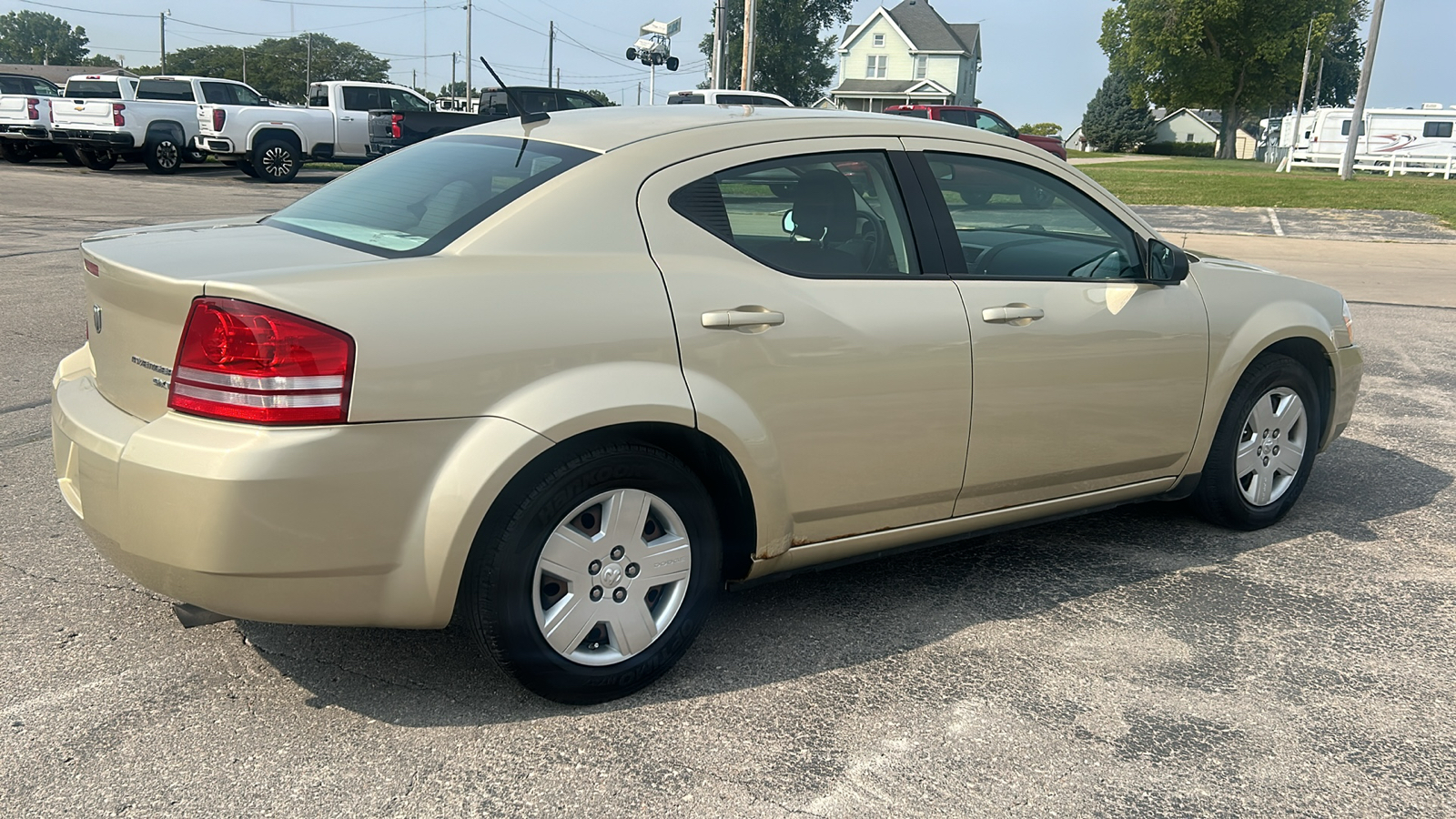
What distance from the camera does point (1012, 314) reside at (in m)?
3.85

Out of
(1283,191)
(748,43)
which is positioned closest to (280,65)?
(748,43)

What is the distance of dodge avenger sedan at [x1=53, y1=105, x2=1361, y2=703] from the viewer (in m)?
2.79

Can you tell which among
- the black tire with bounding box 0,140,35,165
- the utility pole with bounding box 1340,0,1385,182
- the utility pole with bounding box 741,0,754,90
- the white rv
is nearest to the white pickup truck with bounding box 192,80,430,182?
the black tire with bounding box 0,140,35,165

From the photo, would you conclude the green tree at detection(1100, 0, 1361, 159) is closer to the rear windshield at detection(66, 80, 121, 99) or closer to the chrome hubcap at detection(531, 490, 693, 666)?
the rear windshield at detection(66, 80, 121, 99)

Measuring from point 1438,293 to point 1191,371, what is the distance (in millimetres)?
9967

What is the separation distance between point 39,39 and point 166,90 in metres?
146

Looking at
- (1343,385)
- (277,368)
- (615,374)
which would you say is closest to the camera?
(277,368)

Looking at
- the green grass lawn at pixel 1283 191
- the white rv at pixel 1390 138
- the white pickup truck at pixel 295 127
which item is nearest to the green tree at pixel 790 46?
the white rv at pixel 1390 138

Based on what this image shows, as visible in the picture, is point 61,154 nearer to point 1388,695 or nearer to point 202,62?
point 1388,695

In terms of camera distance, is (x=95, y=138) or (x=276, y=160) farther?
(x=276, y=160)

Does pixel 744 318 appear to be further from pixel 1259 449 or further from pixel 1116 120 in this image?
pixel 1116 120

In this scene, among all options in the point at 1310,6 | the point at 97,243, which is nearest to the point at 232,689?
the point at 97,243

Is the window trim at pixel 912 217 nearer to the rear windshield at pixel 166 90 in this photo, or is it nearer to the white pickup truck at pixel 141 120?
the white pickup truck at pixel 141 120

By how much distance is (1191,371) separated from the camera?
172 inches
